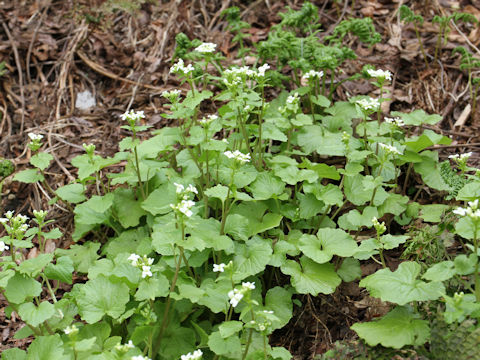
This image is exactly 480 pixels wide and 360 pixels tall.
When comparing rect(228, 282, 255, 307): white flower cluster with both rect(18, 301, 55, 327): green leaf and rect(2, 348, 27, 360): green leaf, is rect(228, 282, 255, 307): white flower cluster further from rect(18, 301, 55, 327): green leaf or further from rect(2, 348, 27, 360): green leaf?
rect(2, 348, 27, 360): green leaf

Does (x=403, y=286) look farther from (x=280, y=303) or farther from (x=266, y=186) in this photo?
(x=266, y=186)

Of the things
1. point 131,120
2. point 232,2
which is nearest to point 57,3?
point 232,2

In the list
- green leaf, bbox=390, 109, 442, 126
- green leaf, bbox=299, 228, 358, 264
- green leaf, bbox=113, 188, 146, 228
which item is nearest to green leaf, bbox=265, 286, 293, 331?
green leaf, bbox=299, 228, 358, 264

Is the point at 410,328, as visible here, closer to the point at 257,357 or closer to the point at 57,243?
the point at 257,357

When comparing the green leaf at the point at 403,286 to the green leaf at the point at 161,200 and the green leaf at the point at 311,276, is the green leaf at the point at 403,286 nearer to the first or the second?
the green leaf at the point at 311,276

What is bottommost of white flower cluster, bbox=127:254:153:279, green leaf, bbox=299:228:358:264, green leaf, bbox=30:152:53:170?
green leaf, bbox=299:228:358:264

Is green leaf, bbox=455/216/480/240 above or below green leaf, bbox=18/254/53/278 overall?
above

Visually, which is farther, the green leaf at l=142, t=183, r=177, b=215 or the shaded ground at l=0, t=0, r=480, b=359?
the shaded ground at l=0, t=0, r=480, b=359
